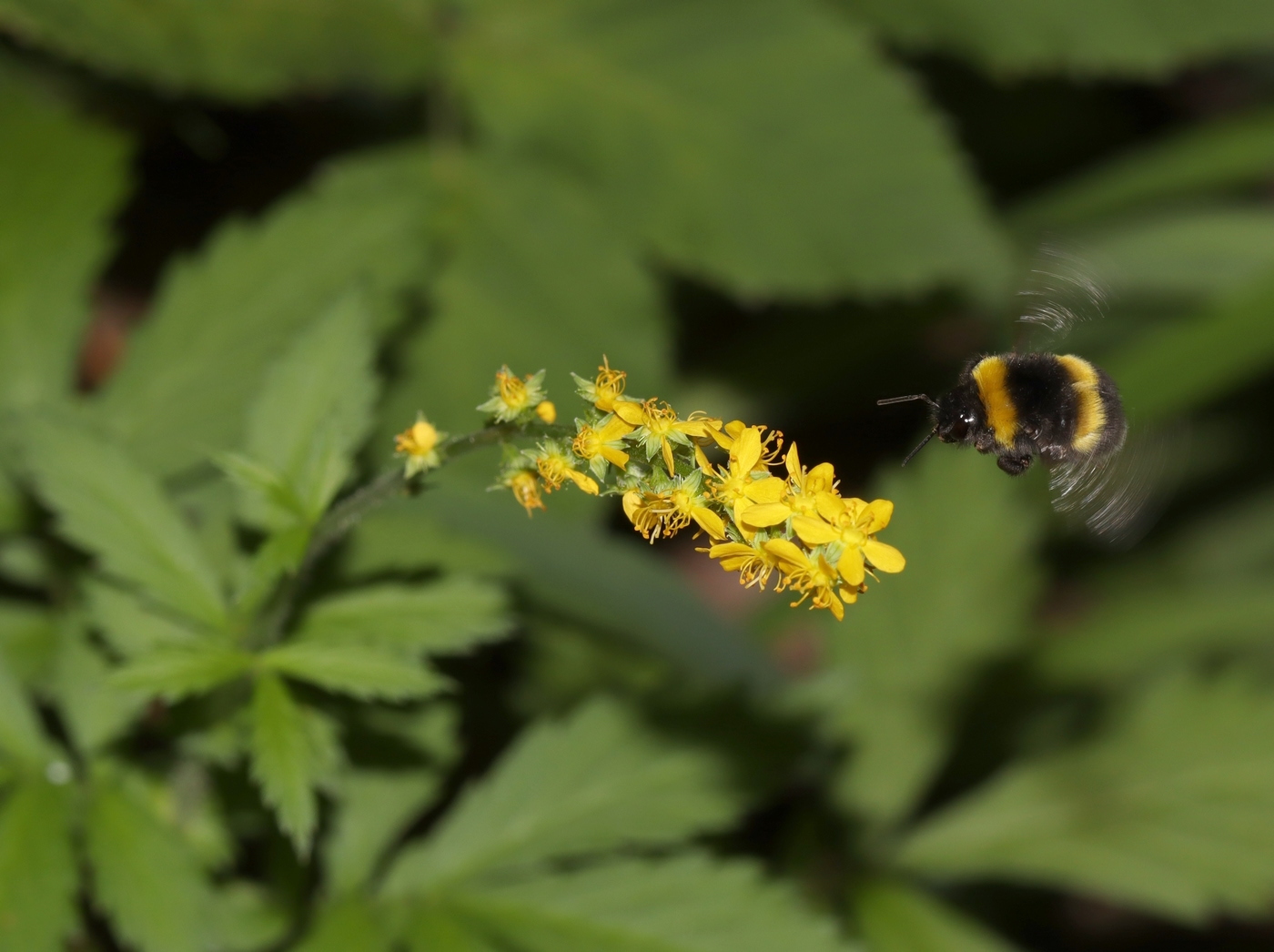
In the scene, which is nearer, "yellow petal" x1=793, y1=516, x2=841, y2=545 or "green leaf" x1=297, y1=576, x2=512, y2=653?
"yellow petal" x1=793, y1=516, x2=841, y2=545

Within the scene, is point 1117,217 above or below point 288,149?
above

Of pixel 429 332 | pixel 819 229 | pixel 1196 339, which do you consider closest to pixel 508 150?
pixel 429 332

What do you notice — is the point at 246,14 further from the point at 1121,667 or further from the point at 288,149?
the point at 1121,667

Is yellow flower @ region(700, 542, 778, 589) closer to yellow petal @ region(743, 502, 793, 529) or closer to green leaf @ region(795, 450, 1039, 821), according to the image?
yellow petal @ region(743, 502, 793, 529)

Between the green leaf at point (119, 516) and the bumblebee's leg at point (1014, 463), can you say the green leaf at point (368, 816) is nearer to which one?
the green leaf at point (119, 516)

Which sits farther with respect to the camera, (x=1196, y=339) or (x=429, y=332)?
(x=1196, y=339)

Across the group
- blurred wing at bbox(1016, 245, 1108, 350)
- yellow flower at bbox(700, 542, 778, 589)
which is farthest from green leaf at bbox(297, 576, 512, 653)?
blurred wing at bbox(1016, 245, 1108, 350)

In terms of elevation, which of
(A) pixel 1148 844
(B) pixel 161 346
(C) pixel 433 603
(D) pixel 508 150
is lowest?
(C) pixel 433 603
